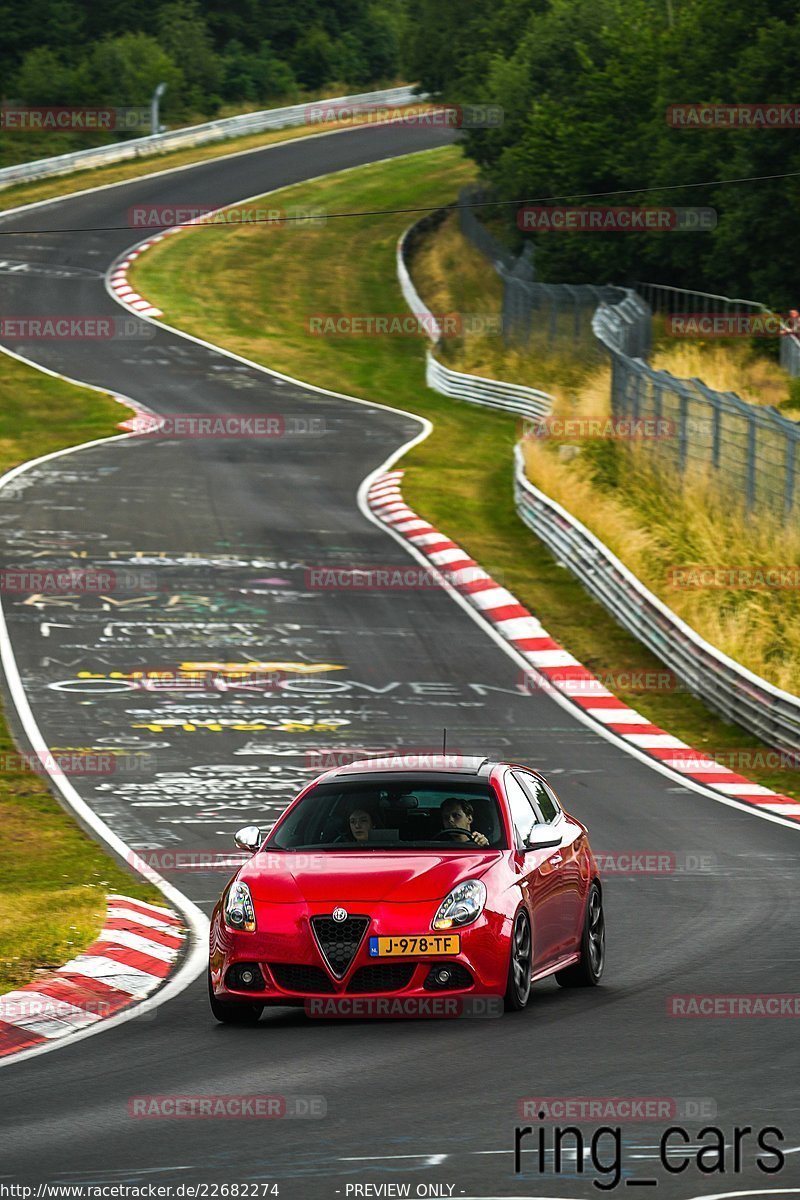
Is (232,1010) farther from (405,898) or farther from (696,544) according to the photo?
(696,544)

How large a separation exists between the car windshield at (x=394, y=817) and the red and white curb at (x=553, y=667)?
7297 mm

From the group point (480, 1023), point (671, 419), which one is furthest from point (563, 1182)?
point (671, 419)

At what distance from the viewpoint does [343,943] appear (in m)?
9.77

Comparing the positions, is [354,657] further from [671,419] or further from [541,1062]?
[541,1062]

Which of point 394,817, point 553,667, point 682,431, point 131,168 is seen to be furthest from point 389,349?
point 394,817

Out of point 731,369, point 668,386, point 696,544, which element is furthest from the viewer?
point 731,369

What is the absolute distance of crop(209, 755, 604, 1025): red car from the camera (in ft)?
32.1

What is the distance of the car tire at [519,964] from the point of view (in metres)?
9.95

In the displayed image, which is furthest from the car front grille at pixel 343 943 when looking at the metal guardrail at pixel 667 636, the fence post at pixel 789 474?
the fence post at pixel 789 474

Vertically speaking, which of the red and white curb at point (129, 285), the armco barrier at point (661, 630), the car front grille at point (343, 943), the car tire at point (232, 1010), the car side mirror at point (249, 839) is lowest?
the red and white curb at point (129, 285)

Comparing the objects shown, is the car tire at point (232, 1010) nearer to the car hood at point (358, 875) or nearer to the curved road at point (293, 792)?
the curved road at point (293, 792)

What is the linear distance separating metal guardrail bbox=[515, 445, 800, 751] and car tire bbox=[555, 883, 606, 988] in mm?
8803

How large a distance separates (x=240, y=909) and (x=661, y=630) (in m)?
14.6

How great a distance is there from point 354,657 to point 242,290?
35470 mm
